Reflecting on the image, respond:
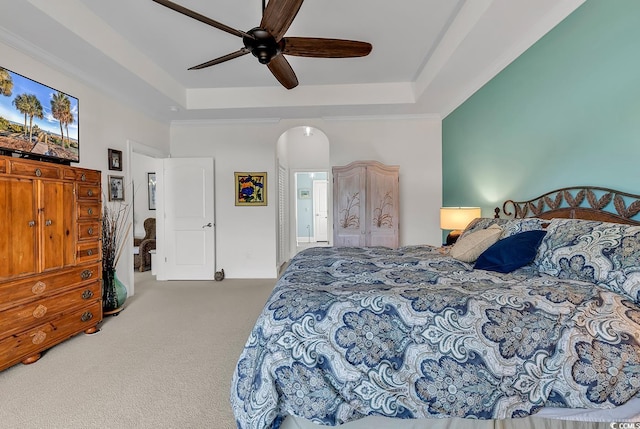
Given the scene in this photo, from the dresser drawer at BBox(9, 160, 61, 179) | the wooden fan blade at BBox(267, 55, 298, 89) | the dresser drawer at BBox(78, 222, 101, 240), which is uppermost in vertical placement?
the wooden fan blade at BBox(267, 55, 298, 89)

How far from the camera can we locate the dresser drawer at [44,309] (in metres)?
2.02

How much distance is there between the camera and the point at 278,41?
1975 mm

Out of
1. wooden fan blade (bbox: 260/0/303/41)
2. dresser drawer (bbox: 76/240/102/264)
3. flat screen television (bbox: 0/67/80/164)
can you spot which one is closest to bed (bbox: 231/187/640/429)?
wooden fan blade (bbox: 260/0/303/41)

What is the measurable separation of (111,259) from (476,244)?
3.60 metres

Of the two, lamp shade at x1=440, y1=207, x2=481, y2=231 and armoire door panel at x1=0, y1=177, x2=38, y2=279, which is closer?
armoire door panel at x1=0, y1=177, x2=38, y2=279

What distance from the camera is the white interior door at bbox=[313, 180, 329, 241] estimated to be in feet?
29.5

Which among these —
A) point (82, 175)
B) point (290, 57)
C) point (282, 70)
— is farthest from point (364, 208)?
point (82, 175)

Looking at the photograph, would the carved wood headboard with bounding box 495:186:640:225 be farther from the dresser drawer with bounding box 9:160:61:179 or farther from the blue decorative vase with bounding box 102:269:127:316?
the blue decorative vase with bounding box 102:269:127:316

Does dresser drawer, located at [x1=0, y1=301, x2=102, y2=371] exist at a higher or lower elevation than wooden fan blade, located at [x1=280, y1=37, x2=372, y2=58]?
lower

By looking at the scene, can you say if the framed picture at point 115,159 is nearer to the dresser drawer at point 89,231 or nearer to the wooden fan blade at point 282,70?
the dresser drawer at point 89,231

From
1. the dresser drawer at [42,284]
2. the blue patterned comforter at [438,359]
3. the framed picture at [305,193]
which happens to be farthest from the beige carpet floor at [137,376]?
the framed picture at [305,193]

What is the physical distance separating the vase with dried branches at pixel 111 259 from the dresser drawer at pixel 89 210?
519 millimetres

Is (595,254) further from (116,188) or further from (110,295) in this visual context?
(116,188)

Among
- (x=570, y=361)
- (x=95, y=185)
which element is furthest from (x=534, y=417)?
(x=95, y=185)
